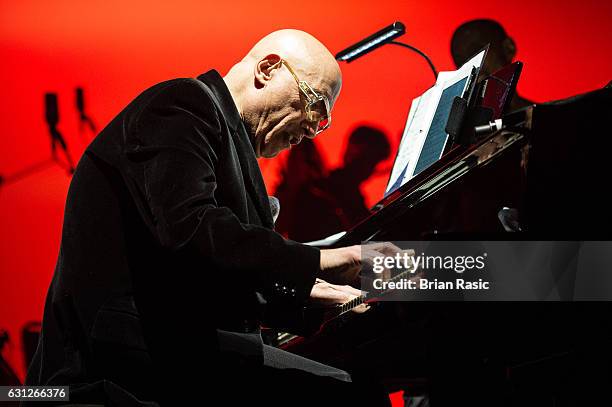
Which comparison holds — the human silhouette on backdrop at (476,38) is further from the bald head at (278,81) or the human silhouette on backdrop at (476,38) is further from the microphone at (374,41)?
the bald head at (278,81)

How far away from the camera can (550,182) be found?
1.55m

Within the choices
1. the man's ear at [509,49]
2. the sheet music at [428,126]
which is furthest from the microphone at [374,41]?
the man's ear at [509,49]

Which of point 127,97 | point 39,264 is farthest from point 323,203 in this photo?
point 39,264

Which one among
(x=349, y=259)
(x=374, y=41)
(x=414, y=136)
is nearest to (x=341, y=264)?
(x=349, y=259)

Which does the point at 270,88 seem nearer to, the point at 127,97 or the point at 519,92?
the point at 127,97

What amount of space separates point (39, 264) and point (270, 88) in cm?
187

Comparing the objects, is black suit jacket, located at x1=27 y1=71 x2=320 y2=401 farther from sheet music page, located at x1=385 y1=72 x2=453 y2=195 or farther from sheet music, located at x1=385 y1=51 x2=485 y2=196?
sheet music page, located at x1=385 y1=72 x2=453 y2=195

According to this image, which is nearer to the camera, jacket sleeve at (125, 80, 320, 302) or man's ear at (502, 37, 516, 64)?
jacket sleeve at (125, 80, 320, 302)

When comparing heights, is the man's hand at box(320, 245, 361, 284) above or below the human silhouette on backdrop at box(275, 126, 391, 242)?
below

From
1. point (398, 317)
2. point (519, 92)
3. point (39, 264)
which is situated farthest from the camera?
point (519, 92)

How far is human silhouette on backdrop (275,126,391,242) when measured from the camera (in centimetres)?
335

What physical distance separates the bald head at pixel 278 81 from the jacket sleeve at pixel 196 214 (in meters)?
0.43

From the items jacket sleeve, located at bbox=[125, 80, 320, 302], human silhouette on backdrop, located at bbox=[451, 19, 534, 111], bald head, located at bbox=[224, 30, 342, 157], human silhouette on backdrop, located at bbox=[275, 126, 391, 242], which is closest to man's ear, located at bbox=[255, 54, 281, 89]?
bald head, located at bbox=[224, 30, 342, 157]

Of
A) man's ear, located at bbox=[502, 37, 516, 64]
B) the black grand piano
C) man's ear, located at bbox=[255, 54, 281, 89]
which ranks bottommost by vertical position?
the black grand piano
